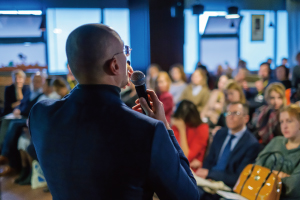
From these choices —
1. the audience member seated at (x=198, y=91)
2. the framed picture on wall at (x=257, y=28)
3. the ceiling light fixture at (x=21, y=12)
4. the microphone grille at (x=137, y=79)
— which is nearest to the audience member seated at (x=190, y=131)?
the audience member seated at (x=198, y=91)

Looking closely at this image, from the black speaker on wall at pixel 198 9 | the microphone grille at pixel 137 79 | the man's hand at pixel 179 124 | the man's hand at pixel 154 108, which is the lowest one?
the man's hand at pixel 179 124

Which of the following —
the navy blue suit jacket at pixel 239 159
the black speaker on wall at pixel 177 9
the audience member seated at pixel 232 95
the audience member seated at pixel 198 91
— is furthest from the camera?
the black speaker on wall at pixel 177 9

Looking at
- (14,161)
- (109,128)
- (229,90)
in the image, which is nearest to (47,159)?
(109,128)

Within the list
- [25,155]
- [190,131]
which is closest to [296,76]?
[190,131]

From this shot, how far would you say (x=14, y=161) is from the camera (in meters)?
4.40

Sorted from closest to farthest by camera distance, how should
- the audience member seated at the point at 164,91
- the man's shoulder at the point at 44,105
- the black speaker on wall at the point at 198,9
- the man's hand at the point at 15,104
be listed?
the man's shoulder at the point at 44,105 < the audience member seated at the point at 164,91 < the man's hand at the point at 15,104 < the black speaker on wall at the point at 198,9

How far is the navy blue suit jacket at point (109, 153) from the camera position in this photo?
2.28ft

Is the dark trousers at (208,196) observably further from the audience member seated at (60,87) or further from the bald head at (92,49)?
the audience member seated at (60,87)

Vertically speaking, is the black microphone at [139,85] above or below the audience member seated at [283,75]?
above

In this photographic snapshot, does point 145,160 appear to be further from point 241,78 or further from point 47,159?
point 241,78

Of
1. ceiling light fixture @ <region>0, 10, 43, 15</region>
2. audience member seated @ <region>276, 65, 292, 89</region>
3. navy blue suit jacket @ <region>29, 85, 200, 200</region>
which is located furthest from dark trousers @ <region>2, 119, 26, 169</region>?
ceiling light fixture @ <region>0, 10, 43, 15</region>

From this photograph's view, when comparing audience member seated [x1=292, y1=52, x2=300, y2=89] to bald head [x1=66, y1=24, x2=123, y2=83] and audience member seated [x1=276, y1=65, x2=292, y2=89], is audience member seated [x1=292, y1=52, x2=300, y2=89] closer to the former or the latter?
audience member seated [x1=276, y1=65, x2=292, y2=89]

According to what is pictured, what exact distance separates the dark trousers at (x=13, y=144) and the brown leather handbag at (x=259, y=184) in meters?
3.03

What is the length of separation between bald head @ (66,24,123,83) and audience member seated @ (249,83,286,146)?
2.69 metres
